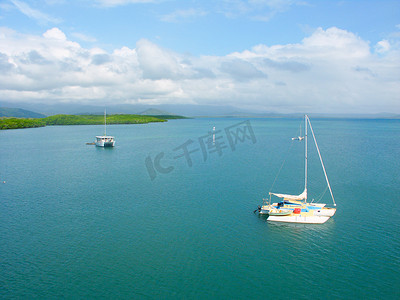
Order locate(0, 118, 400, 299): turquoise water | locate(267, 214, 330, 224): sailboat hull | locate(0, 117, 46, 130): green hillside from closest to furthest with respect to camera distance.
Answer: locate(0, 118, 400, 299): turquoise water
locate(267, 214, 330, 224): sailboat hull
locate(0, 117, 46, 130): green hillside

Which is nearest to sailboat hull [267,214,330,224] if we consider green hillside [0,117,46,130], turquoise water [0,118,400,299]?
turquoise water [0,118,400,299]

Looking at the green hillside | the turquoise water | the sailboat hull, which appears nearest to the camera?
the turquoise water

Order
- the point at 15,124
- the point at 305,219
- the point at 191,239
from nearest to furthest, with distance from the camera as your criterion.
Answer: the point at 191,239 → the point at 305,219 → the point at 15,124

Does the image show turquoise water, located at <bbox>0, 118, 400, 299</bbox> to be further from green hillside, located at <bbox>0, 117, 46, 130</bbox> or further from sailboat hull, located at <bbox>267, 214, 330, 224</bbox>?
green hillside, located at <bbox>0, 117, 46, 130</bbox>

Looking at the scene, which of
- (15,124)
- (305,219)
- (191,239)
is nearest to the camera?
(191,239)

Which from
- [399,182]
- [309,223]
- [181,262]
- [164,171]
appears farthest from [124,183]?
[399,182]

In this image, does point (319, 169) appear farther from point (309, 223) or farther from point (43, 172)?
point (43, 172)

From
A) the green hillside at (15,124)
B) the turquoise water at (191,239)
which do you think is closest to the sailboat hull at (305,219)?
the turquoise water at (191,239)

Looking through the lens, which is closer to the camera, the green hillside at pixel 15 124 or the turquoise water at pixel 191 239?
the turquoise water at pixel 191 239

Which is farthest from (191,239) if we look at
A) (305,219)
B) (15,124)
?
(15,124)

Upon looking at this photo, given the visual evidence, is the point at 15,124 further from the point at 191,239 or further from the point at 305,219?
the point at 305,219

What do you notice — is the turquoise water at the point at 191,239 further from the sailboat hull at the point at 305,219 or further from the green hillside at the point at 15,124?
the green hillside at the point at 15,124

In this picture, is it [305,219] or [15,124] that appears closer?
[305,219]

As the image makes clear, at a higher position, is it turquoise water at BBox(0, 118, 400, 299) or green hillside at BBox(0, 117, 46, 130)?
green hillside at BBox(0, 117, 46, 130)
